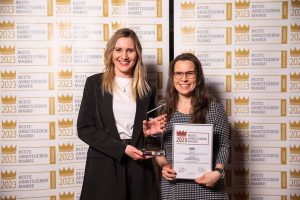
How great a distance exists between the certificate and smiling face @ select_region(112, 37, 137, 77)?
0.48m

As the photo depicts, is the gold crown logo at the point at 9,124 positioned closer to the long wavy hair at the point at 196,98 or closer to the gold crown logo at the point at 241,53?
the long wavy hair at the point at 196,98

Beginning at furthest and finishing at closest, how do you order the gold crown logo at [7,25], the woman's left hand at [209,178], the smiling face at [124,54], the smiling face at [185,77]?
the gold crown logo at [7,25] < the smiling face at [124,54] < the smiling face at [185,77] < the woman's left hand at [209,178]

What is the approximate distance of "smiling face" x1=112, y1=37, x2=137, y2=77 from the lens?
6.32ft

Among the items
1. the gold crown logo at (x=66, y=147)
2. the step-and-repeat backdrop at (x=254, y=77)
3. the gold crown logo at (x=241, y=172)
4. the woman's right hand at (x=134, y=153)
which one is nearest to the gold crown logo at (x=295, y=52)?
the step-and-repeat backdrop at (x=254, y=77)

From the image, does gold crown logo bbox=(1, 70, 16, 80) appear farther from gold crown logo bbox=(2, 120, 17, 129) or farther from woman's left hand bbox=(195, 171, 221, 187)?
woman's left hand bbox=(195, 171, 221, 187)

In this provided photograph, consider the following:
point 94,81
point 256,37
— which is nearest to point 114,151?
point 94,81

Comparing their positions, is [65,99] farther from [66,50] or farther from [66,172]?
[66,172]

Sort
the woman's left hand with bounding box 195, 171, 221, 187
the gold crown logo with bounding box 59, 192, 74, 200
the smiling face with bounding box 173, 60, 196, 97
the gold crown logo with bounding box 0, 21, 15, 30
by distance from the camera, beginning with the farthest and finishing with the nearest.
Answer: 1. the gold crown logo with bounding box 59, 192, 74, 200
2. the gold crown logo with bounding box 0, 21, 15, 30
3. the smiling face with bounding box 173, 60, 196, 97
4. the woman's left hand with bounding box 195, 171, 221, 187

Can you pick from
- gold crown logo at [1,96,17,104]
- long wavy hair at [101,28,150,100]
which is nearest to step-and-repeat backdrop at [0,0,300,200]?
gold crown logo at [1,96,17,104]

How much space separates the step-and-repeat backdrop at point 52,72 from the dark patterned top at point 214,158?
765 mm

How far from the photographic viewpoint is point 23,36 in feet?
7.98

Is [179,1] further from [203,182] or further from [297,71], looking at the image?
[203,182]

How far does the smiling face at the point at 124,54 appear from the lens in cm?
193

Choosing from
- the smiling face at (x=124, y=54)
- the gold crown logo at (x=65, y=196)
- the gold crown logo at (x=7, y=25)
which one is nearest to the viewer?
the smiling face at (x=124, y=54)
